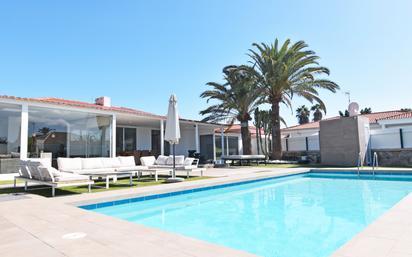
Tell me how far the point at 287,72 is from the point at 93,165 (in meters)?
14.0

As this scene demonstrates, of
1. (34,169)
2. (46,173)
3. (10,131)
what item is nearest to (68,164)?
(34,169)

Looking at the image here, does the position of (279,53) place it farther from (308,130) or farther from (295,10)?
(308,130)

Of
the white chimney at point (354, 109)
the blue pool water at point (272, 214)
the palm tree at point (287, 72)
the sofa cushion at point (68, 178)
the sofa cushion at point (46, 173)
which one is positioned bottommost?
the blue pool water at point (272, 214)

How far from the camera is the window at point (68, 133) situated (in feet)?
43.3

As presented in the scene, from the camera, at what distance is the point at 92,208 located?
6766mm

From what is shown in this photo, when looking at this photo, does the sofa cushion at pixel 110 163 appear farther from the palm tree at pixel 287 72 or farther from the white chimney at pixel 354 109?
the white chimney at pixel 354 109

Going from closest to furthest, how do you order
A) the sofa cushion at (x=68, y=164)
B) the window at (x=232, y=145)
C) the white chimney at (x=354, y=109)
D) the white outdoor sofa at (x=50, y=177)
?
the white outdoor sofa at (x=50, y=177) < the sofa cushion at (x=68, y=164) < the white chimney at (x=354, y=109) < the window at (x=232, y=145)

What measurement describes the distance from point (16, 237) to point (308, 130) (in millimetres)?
28526

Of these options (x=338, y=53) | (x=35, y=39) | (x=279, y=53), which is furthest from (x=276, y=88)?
(x=35, y=39)

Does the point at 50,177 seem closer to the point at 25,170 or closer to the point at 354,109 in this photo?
the point at 25,170

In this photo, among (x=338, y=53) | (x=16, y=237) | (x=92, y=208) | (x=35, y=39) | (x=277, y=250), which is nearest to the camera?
(x=16, y=237)

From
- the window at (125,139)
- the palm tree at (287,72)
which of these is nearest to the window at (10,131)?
the window at (125,139)

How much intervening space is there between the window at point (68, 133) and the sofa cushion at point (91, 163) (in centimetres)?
362

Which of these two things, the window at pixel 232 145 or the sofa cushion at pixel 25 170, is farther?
the window at pixel 232 145
